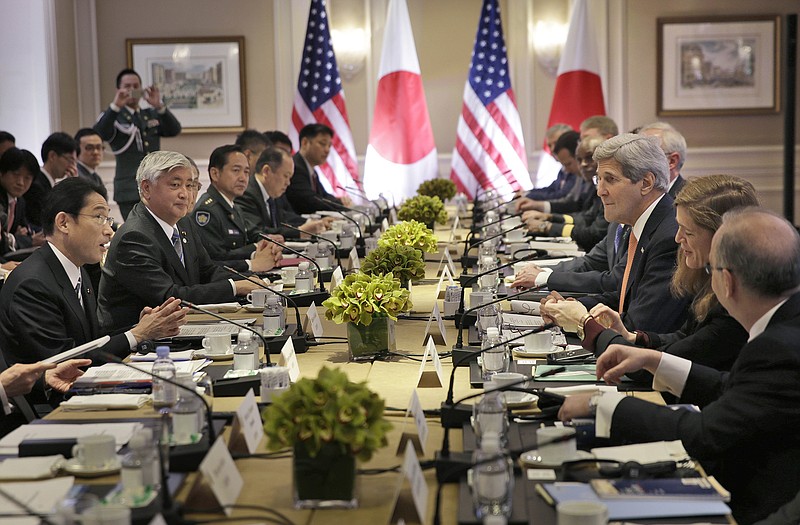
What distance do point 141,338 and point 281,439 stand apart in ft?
5.32

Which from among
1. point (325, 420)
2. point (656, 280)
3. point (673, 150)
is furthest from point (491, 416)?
point (673, 150)

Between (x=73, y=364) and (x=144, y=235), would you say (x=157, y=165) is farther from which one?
(x=73, y=364)

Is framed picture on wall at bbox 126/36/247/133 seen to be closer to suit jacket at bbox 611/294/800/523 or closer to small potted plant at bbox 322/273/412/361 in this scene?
small potted plant at bbox 322/273/412/361

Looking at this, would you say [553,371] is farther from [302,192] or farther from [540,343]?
[302,192]

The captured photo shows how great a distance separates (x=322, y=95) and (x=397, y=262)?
5635 mm

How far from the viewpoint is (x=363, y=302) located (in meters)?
3.07

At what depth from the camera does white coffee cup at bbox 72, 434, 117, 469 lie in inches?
79.7

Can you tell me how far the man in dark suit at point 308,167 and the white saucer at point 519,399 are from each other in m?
5.58

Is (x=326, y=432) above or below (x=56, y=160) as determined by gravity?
below

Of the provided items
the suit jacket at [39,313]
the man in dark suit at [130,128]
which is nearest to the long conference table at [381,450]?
the suit jacket at [39,313]

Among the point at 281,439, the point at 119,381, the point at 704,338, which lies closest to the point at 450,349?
the point at 704,338

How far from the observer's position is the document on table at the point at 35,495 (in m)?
1.80

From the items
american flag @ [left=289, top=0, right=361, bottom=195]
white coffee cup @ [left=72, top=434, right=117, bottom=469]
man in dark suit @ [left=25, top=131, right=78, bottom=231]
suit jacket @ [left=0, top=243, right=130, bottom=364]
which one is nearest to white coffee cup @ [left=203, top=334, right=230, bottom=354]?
suit jacket @ [left=0, top=243, right=130, bottom=364]

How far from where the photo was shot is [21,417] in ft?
9.95
